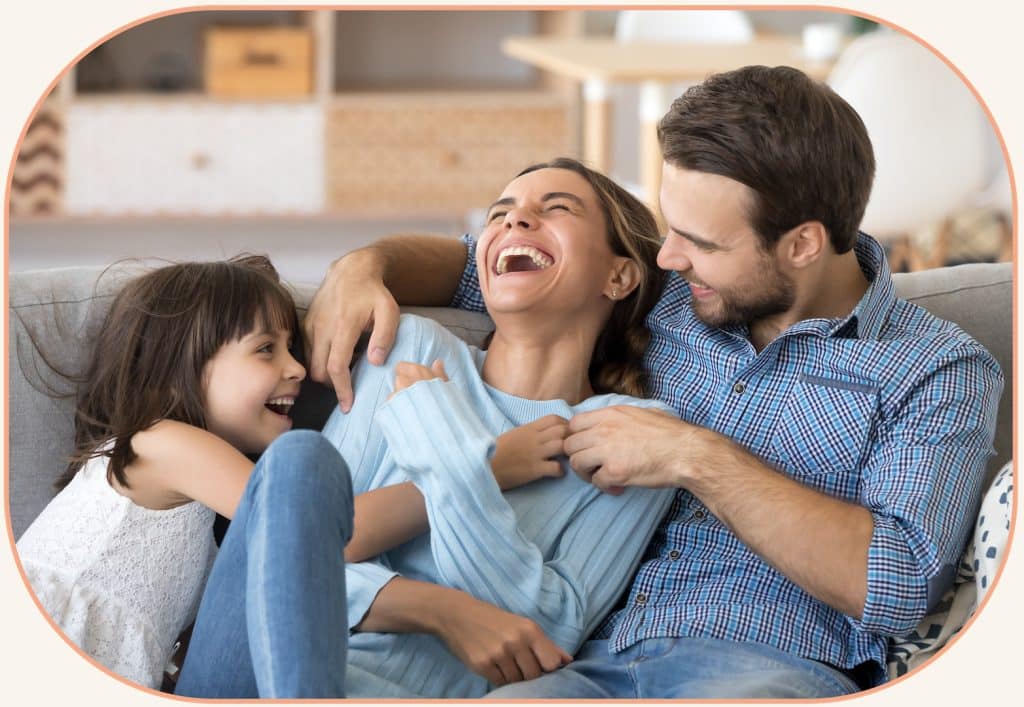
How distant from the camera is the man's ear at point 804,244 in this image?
1.53 meters

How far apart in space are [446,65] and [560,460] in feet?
11.4

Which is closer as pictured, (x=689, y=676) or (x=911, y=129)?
(x=689, y=676)

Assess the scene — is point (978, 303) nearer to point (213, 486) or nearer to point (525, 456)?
point (525, 456)

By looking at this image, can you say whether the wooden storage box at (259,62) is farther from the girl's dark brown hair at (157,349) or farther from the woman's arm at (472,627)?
the woman's arm at (472,627)

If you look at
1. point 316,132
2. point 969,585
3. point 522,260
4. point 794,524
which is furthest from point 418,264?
point 316,132

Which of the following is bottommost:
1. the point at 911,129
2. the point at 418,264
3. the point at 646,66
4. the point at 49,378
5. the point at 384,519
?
the point at 384,519

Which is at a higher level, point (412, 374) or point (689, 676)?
point (412, 374)

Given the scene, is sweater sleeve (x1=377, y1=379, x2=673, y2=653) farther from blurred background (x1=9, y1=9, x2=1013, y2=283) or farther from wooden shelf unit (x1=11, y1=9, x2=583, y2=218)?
wooden shelf unit (x1=11, y1=9, x2=583, y2=218)

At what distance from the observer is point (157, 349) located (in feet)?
5.13

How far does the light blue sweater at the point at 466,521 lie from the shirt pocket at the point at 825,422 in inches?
6.0

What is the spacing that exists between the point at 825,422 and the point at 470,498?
1.40 ft

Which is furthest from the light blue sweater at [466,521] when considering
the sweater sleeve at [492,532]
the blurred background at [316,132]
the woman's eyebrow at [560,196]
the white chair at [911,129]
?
the blurred background at [316,132]

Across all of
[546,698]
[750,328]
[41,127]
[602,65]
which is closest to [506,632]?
[546,698]

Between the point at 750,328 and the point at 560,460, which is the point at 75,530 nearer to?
the point at 560,460
